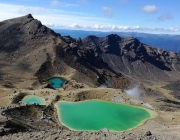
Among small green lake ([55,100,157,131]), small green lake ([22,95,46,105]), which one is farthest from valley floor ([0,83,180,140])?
small green lake ([55,100,157,131])

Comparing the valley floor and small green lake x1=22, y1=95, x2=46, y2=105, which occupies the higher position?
the valley floor

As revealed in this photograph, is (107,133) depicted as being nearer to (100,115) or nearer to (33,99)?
(100,115)

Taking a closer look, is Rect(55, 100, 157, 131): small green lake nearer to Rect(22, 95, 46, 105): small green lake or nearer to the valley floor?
the valley floor

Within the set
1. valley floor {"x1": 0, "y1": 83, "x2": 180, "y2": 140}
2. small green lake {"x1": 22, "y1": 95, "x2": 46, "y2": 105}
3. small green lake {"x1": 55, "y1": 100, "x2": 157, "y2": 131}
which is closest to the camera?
valley floor {"x1": 0, "y1": 83, "x2": 180, "y2": 140}

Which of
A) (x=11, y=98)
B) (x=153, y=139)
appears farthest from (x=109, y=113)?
(x=153, y=139)

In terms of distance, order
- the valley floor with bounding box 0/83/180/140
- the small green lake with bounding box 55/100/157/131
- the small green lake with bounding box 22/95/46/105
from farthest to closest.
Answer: the small green lake with bounding box 22/95/46/105 < the small green lake with bounding box 55/100/157/131 < the valley floor with bounding box 0/83/180/140

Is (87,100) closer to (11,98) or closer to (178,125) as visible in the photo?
(11,98)

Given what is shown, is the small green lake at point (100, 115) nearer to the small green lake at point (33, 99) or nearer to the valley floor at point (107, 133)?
the valley floor at point (107, 133)

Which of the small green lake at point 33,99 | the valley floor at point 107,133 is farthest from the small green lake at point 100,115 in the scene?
the small green lake at point 33,99

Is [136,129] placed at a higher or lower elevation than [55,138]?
lower

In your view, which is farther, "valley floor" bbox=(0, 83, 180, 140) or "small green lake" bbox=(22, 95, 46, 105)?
"small green lake" bbox=(22, 95, 46, 105)
